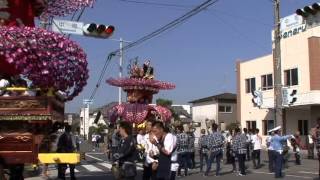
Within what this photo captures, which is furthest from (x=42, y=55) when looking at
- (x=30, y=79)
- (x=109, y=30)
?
(x=109, y=30)

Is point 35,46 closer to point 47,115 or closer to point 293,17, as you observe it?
point 47,115

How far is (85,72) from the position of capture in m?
6.07

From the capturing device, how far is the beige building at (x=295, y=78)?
40.2m

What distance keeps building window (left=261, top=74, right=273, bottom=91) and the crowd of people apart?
20956 mm

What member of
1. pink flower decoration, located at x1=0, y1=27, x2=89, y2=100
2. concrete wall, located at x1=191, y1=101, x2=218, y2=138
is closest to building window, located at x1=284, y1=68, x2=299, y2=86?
concrete wall, located at x1=191, y1=101, x2=218, y2=138

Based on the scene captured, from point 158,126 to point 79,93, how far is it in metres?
3.98

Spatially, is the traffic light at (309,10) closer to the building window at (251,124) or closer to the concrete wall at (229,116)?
the building window at (251,124)

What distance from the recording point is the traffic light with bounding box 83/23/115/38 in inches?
717

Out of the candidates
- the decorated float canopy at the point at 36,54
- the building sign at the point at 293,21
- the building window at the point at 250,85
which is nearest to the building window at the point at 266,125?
the building window at the point at 250,85

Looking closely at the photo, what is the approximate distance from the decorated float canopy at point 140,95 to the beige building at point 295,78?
17.0m

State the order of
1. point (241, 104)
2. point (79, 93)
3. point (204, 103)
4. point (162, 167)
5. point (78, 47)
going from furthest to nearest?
point (204, 103) → point (241, 104) → point (162, 167) → point (79, 93) → point (78, 47)

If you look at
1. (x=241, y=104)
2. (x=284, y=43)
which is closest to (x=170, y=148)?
(x=284, y=43)

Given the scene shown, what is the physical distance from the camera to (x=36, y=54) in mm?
5531

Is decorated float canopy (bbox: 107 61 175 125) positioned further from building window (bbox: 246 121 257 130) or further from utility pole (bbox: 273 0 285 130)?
building window (bbox: 246 121 257 130)
